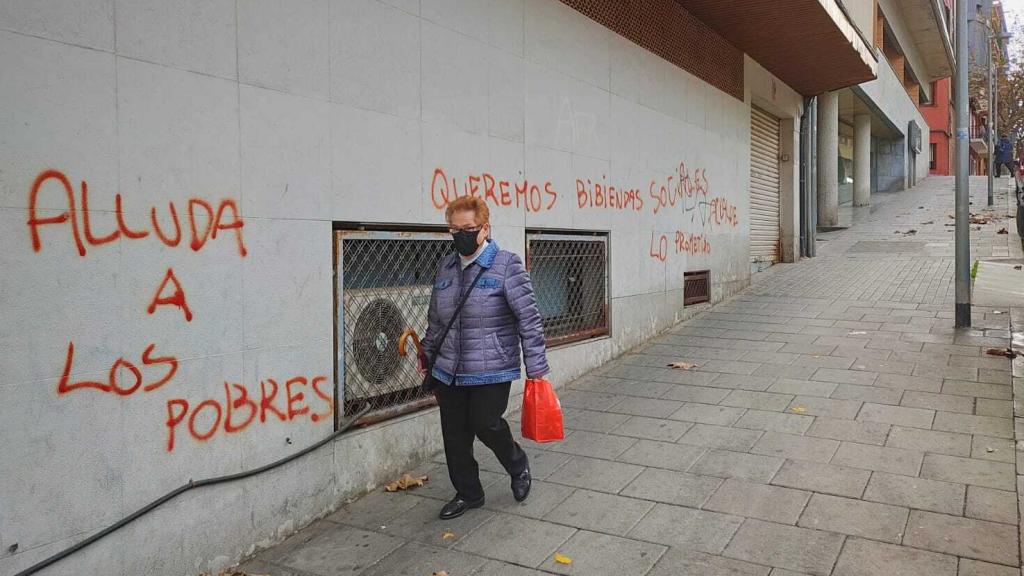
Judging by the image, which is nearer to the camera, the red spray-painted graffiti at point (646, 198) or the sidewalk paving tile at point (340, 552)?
the sidewalk paving tile at point (340, 552)

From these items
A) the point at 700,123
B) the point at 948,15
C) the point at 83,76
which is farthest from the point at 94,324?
the point at 948,15

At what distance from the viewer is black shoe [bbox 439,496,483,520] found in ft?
13.3

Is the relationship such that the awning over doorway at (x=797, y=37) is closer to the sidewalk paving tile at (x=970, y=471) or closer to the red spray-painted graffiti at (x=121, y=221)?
the sidewalk paving tile at (x=970, y=471)

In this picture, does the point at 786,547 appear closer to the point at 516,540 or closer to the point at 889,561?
the point at 889,561

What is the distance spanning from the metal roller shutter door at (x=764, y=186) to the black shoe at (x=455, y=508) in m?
9.16

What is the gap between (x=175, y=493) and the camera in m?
3.41

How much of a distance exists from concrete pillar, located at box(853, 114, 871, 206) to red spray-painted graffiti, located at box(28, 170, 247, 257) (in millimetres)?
22972

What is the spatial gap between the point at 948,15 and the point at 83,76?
127ft

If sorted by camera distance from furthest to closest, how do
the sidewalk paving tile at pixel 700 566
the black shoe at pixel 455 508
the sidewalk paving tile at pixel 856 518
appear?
1. the black shoe at pixel 455 508
2. the sidewalk paving tile at pixel 856 518
3. the sidewalk paving tile at pixel 700 566

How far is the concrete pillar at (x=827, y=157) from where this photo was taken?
17125mm

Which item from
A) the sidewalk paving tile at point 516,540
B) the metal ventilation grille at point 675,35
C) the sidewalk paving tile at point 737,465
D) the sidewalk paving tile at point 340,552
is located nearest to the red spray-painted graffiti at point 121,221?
the sidewalk paving tile at point 340,552

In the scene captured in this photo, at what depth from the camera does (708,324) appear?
872cm

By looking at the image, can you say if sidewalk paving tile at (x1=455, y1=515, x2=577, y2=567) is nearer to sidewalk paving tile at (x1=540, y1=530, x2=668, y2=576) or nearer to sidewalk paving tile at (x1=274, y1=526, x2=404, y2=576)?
sidewalk paving tile at (x1=540, y1=530, x2=668, y2=576)

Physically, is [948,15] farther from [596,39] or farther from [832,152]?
[596,39]
